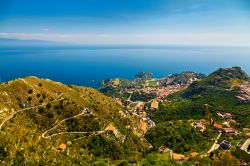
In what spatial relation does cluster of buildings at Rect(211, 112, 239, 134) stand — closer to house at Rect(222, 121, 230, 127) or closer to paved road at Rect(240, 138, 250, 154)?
house at Rect(222, 121, 230, 127)

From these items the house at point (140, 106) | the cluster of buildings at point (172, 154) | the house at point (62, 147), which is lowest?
the house at point (140, 106)

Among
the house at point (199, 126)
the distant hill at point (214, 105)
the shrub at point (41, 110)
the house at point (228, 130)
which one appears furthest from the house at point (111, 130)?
the distant hill at point (214, 105)

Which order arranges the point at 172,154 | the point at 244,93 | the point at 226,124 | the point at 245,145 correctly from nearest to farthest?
the point at 172,154 → the point at 245,145 → the point at 226,124 → the point at 244,93

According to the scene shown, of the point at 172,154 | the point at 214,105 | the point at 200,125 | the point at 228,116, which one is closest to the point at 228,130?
the point at 200,125

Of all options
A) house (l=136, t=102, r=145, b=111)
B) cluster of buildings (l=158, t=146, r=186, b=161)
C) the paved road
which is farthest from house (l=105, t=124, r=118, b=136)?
house (l=136, t=102, r=145, b=111)

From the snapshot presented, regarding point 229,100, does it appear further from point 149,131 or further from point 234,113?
point 149,131

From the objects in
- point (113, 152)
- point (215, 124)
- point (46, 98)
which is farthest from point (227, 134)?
point (46, 98)

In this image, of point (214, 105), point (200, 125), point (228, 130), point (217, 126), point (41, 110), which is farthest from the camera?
point (214, 105)

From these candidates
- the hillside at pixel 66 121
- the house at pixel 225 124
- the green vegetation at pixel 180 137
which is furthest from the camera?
the house at pixel 225 124

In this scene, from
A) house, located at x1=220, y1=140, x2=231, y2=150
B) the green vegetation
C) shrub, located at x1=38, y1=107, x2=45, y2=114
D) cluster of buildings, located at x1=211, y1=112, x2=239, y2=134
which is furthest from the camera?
cluster of buildings, located at x1=211, y1=112, x2=239, y2=134

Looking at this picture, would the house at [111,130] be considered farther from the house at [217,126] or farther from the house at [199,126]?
the house at [217,126]

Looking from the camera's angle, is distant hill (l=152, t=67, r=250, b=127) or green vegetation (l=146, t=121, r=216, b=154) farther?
distant hill (l=152, t=67, r=250, b=127)

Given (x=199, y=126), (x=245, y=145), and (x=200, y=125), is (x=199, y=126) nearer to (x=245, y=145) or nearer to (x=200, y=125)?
(x=200, y=125)
